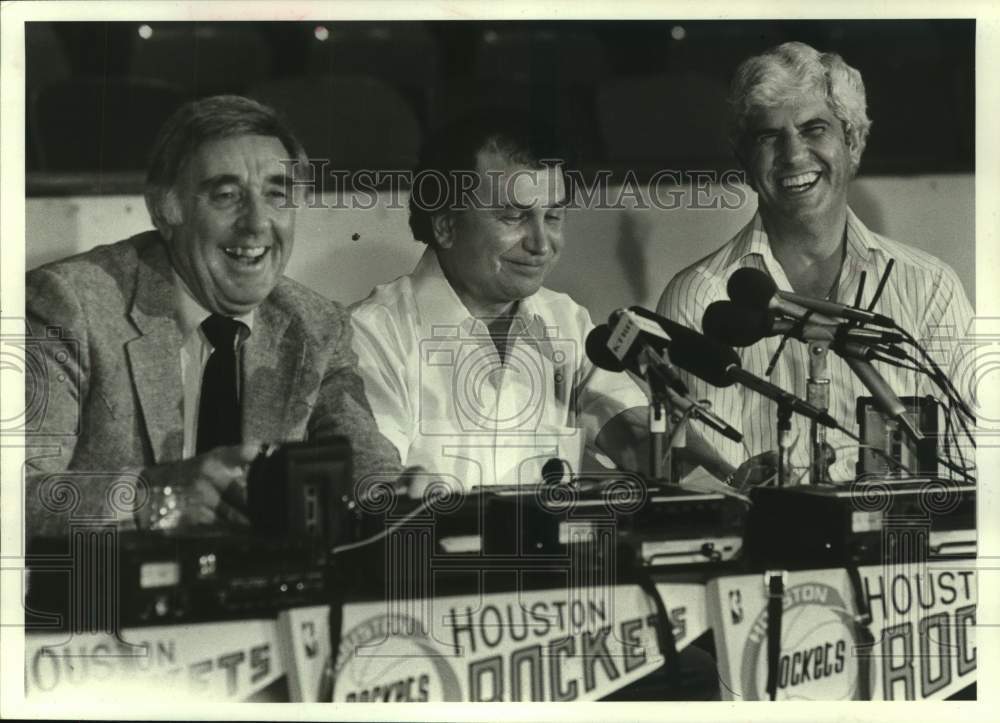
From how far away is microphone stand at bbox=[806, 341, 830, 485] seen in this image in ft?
11.0

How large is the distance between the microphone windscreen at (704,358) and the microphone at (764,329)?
0.03 meters

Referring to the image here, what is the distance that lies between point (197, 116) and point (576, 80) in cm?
101

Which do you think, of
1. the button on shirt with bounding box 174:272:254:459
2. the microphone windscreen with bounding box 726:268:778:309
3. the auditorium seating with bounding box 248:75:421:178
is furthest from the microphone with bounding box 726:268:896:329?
the button on shirt with bounding box 174:272:254:459

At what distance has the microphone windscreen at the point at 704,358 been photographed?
11.0ft

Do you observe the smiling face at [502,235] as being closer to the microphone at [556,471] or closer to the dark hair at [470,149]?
the dark hair at [470,149]

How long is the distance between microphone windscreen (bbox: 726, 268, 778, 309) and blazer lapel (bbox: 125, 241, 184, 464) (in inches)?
58.4

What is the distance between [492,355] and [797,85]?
1.09m

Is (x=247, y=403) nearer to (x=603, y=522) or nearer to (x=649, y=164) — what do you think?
(x=603, y=522)

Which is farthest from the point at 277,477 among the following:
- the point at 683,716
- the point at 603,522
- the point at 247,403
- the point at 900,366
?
the point at 900,366

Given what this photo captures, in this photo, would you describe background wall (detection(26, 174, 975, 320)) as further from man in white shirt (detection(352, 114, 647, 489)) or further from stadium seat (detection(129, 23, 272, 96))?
stadium seat (detection(129, 23, 272, 96))

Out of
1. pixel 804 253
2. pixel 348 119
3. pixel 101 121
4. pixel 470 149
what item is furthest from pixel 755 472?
pixel 101 121

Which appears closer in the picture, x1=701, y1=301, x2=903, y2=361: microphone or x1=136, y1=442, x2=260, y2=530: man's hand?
x1=136, y1=442, x2=260, y2=530: man's hand

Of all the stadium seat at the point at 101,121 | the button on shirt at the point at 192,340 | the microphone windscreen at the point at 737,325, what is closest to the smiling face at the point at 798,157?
the microphone windscreen at the point at 737,325

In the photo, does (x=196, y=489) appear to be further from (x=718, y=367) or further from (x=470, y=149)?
(x=718, y=367)
